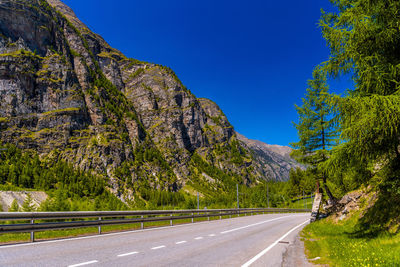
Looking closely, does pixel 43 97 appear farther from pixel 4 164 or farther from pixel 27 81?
pixel 4 164

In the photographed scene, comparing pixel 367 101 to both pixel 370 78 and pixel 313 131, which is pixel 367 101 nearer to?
pixel 370 78

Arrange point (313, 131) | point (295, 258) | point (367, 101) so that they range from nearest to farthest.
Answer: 1. point (367, 101)
2. point (295, 258)
3. point (313, 131)

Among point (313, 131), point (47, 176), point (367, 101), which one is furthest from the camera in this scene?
point (47, 176)

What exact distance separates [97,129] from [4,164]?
5576 cm

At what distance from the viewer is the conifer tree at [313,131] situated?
21.1m

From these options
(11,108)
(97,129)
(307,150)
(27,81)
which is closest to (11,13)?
(27,81)

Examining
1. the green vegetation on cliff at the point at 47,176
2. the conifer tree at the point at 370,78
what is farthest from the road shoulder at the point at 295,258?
the green vegetation on cliff at the point at 47,176

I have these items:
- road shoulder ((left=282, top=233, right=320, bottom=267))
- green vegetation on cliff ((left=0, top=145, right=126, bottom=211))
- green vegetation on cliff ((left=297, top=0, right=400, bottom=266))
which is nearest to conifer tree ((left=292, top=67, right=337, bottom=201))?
green vegetation on cliff ((left=297, top=0, right=400, bottom=266))

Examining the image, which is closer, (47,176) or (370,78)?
(370,78)

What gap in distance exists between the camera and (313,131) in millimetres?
21125

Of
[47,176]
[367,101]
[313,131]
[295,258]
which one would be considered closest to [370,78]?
[367,101]

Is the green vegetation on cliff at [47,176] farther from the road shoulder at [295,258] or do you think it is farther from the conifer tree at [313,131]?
the road shoulder at [295,258]

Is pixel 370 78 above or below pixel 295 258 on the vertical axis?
above

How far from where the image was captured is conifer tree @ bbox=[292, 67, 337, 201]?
833 inches
